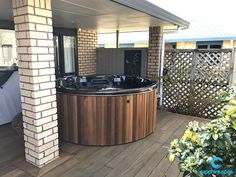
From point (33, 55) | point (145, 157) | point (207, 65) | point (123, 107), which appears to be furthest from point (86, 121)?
point (207, 65)

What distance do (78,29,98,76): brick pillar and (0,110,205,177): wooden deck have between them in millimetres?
3345

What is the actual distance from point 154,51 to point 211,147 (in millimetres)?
4514

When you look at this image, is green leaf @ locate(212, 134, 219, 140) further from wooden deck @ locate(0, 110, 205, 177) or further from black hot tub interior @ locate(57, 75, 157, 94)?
black hot tub interior @ locate(57, 75, 157, 94)

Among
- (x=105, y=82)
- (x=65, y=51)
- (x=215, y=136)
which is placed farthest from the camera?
(x=65, y=51)

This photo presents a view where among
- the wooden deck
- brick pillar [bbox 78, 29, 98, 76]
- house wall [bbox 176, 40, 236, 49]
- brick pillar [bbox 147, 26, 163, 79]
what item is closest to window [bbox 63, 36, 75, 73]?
brick pillar [bbox 78, 29, 98, 76]

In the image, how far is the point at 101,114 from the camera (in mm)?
3102

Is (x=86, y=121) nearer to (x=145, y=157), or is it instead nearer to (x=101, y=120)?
(x=101, y=120)

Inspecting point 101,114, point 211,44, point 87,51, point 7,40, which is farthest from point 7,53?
point 211,44

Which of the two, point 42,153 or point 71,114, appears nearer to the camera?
point 42,153

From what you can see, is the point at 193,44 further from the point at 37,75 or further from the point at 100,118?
the point at 37,75

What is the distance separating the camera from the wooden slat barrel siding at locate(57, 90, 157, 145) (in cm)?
308

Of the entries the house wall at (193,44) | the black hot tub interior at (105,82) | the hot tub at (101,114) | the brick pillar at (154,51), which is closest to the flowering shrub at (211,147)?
the hot tub at (101,114)

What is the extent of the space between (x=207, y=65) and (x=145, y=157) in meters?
3.25

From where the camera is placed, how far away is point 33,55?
229cm
